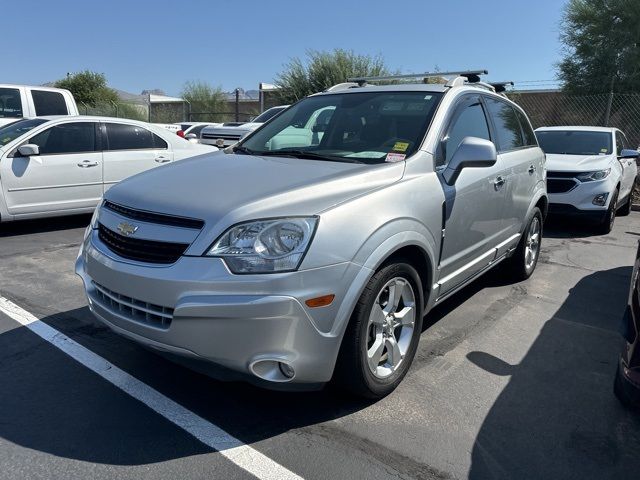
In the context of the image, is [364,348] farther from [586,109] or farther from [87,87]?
[87,87]

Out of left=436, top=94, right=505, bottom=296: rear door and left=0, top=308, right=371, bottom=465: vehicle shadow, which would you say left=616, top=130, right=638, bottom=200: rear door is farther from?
left=0, top=308, right=371, bottom=465: vehicle shadow

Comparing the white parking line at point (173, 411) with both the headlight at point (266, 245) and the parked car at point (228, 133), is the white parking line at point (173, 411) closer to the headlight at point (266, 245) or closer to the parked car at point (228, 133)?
the headlight at point (266, 245)

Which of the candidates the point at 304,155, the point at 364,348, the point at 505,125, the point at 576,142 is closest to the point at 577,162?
the point at 576,142

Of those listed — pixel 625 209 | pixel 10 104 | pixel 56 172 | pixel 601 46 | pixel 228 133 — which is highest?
pixel 601 46

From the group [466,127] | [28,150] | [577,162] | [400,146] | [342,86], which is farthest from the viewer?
[577,162]

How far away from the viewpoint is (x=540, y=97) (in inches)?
768

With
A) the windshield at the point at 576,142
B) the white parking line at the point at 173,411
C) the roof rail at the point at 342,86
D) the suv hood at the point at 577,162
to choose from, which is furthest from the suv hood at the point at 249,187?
the windshield at the point at 576,142

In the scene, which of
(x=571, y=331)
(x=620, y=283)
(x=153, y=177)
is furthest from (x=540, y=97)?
(x=153, y=177)

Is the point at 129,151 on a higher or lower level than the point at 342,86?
lower

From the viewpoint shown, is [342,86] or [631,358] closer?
[631,358]

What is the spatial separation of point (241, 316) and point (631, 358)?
190cm

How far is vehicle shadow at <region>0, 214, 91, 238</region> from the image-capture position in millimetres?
7305

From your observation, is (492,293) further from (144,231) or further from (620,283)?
(144,231)

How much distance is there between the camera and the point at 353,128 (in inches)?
152
